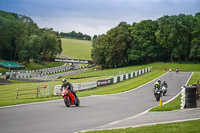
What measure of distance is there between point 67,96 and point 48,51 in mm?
108925

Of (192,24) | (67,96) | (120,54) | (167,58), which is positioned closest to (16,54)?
(120,54)

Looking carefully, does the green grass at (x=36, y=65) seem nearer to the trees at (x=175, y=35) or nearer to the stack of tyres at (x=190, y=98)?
the trees at (x=175, y=35)

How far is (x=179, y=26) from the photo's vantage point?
315ft

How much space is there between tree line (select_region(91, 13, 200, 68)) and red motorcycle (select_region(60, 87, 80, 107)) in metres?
78.6

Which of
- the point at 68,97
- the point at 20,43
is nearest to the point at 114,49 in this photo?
the point at 20,43

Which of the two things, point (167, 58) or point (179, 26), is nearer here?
point (179, 26)

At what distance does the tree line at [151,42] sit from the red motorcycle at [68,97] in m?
78.6

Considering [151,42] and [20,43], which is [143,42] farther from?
[20,43]

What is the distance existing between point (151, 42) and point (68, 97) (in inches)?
3326

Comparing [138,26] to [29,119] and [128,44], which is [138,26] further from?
[29,119]

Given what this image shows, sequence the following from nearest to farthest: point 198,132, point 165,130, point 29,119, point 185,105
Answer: point 198,132, point 165,130, point 29,119, point 185,105

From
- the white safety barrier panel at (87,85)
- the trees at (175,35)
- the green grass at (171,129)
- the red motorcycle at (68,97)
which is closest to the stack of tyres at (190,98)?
the green grass at (171,129)

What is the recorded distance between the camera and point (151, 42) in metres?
99.1

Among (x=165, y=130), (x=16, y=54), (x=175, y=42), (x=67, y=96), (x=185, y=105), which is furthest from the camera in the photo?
(x=16, y=54)
